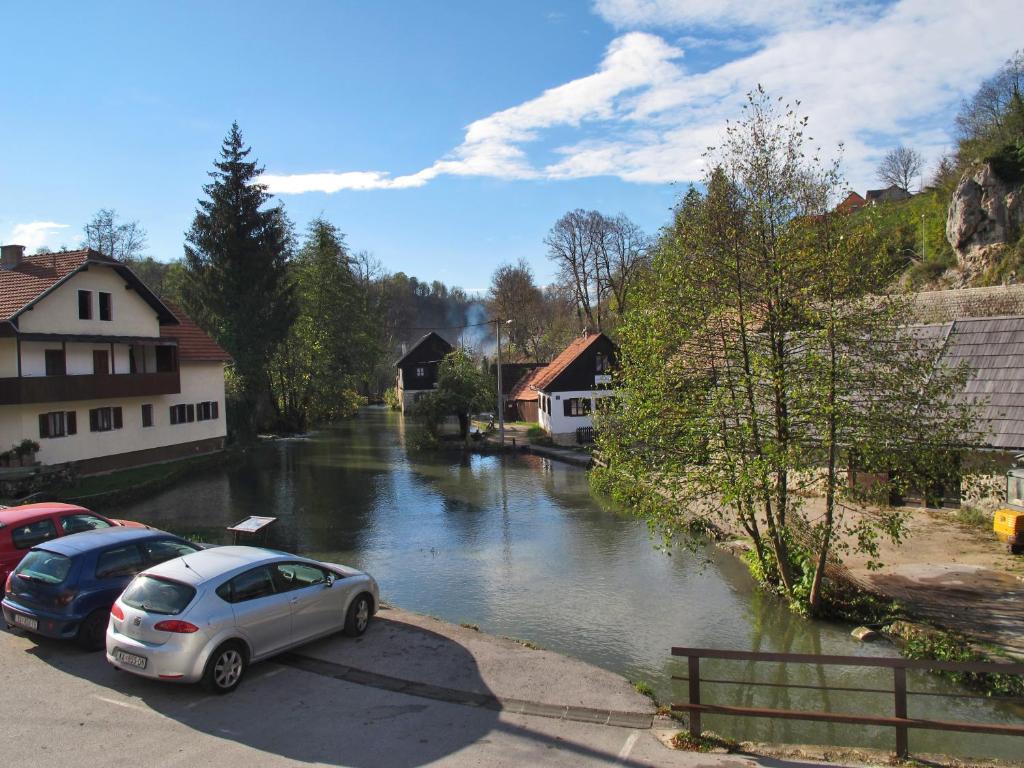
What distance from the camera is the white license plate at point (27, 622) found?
944 cm

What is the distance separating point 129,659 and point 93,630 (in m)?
1.92

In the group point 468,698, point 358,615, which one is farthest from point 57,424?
point 468,698

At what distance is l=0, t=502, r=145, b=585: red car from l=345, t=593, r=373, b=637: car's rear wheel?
19.5 ft

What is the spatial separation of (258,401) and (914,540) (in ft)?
125

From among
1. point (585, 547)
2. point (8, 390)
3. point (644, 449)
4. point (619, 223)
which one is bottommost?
point (585, 547)

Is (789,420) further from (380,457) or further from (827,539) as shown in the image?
(380,457)

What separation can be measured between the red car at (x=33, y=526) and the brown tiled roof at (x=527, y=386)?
35.8 meters

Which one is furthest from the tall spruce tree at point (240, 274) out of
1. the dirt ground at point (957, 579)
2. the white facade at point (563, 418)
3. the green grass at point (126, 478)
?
the dirt ground at point (957, 579)

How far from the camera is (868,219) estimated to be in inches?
502

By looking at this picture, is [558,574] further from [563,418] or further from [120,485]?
[563,418]

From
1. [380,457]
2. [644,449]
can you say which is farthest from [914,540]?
[380,457]

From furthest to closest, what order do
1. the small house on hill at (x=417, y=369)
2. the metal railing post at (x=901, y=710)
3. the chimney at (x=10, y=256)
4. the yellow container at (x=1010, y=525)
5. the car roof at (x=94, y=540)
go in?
the small house on hill at (x=417, y=369) → the chimney at (x=10, y=256) → the yellow container at (x=1010, y=525) → the car roof at (x=94, y=540) → the metal railing post at (x=901, y=710)

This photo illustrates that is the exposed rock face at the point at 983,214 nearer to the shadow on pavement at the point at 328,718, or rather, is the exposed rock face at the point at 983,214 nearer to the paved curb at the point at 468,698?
the paved curb at the point at 468,698

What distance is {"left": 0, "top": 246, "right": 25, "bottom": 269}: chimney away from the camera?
27922 mm
